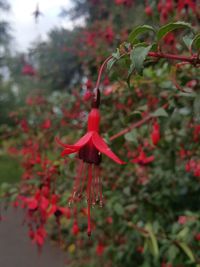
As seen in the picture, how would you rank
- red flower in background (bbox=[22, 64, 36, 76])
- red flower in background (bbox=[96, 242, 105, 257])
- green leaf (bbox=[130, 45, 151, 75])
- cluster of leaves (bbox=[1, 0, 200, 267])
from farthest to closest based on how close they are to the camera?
red flower in background (bbox=[22, 64, 36, 76]) < red flower in background (bbox=[96, 242, 105, 257]) < cluster of leaves (bbox=[1, 0, 200, 267]) < green leaf (bbox=[130, 45, 151, 75])

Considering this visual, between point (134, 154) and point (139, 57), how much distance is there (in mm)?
1280

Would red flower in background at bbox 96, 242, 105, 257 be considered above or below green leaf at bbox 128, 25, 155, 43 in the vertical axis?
below

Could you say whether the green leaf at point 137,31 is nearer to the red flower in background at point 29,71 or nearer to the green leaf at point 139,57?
the green leaf at point 139,57

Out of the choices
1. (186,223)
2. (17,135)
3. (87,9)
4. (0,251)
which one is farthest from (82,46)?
(186,223)

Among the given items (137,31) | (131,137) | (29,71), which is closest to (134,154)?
(131,137)

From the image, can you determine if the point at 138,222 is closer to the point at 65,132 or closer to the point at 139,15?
the point at 65,132

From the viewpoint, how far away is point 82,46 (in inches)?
156

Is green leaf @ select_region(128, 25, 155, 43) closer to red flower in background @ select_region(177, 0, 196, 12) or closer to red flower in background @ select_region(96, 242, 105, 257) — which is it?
red flower in background @ select_region(177, 0, 196, 12)

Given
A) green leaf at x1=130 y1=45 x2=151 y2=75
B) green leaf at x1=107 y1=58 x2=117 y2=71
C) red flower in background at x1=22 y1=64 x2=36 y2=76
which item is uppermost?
red flower in background at x1=22 y1=64 x2=36 y2=76

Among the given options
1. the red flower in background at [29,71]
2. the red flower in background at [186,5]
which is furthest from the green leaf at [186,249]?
the red flower in background at [29,71]

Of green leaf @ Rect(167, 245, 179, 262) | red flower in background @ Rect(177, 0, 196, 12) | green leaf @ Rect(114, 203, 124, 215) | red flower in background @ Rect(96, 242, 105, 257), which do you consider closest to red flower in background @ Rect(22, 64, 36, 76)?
red flower in background @ Rect(96, 242, 105, 257)

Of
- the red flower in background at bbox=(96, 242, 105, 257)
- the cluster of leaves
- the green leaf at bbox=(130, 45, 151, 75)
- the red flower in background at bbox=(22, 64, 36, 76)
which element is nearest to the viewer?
the green leaf at bbox=(130, 45, 151, 75)

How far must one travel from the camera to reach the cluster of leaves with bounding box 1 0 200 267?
1.19 m

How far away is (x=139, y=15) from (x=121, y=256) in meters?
1.92
